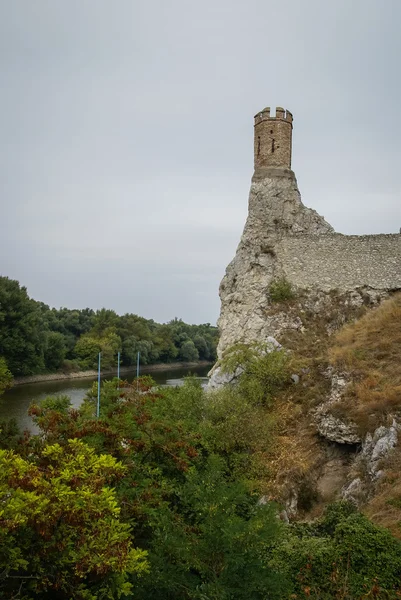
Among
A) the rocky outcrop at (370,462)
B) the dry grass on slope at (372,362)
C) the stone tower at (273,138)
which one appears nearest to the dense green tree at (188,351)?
the stone tower at (273,138)

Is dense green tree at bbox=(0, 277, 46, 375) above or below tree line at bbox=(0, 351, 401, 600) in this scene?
above

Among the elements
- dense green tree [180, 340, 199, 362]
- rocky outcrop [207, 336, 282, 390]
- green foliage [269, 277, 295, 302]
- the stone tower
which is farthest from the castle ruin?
dense green tree [180, 340, 199, 362]

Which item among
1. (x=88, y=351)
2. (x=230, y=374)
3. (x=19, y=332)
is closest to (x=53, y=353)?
(x=88, y=351)

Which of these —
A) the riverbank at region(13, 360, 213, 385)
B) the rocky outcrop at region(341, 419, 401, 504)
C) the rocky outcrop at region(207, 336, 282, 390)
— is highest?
the rocky outcrop at region(207, 336, 282, 390)

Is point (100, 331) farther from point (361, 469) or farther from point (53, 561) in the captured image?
point (53, 561)

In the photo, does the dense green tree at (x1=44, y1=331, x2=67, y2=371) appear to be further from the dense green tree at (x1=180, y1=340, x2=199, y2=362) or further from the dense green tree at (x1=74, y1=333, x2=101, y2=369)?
the dense green tree at (x1=180, y1=340, x2=199, y2=362)

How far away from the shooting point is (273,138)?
22.6 meters

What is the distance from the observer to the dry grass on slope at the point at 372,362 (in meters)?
13.5

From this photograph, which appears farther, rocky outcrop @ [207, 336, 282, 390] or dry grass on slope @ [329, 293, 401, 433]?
rocky outcrop @ [207, 336, 282, 390]

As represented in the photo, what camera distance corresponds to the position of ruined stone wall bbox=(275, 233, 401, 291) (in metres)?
20.6

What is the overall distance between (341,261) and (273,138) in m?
6.77

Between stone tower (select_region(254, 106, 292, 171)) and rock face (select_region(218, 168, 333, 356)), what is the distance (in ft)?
1.55

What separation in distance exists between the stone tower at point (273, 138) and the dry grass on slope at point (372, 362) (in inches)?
341

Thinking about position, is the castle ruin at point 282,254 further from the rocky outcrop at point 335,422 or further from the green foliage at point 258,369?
the rocky outcrop at point 335,422
